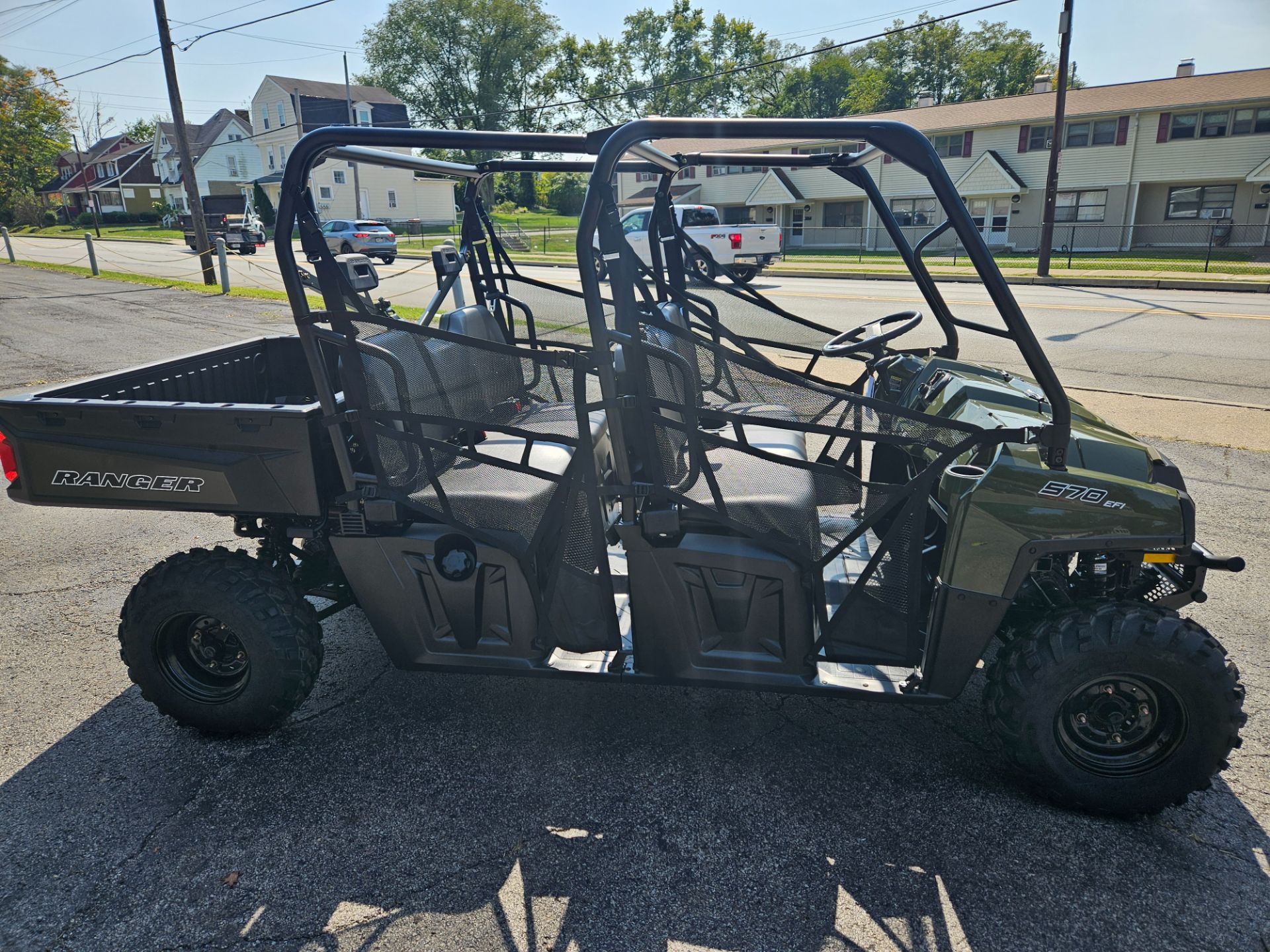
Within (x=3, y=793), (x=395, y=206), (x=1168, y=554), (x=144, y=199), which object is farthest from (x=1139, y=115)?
(x=144, y=199)

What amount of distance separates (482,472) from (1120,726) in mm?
2311

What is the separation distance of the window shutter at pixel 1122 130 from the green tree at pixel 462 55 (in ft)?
135

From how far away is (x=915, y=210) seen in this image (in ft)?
117

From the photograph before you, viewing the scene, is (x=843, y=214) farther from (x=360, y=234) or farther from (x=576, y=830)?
(x=576, y=830)

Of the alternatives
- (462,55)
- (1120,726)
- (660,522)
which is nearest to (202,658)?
(660,522)

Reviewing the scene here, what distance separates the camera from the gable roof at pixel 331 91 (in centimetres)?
5212

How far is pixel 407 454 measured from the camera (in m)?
3.13

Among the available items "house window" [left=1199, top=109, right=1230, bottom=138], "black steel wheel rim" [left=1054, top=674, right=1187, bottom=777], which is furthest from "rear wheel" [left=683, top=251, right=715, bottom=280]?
"house window" [left=1199, top=109, right=1230, bottom=138]

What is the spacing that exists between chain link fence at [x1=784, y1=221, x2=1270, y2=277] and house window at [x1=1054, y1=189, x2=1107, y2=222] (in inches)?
33.0

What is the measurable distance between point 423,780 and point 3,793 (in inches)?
56.5

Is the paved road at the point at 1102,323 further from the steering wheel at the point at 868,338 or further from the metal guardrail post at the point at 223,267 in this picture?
the steering wheel at the point at 868,338

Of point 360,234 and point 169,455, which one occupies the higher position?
point 360,234

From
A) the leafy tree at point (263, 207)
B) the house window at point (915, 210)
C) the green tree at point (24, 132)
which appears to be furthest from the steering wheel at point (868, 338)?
the green tree at point (24, 132)

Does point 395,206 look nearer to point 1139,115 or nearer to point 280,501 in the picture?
point 1139,115
